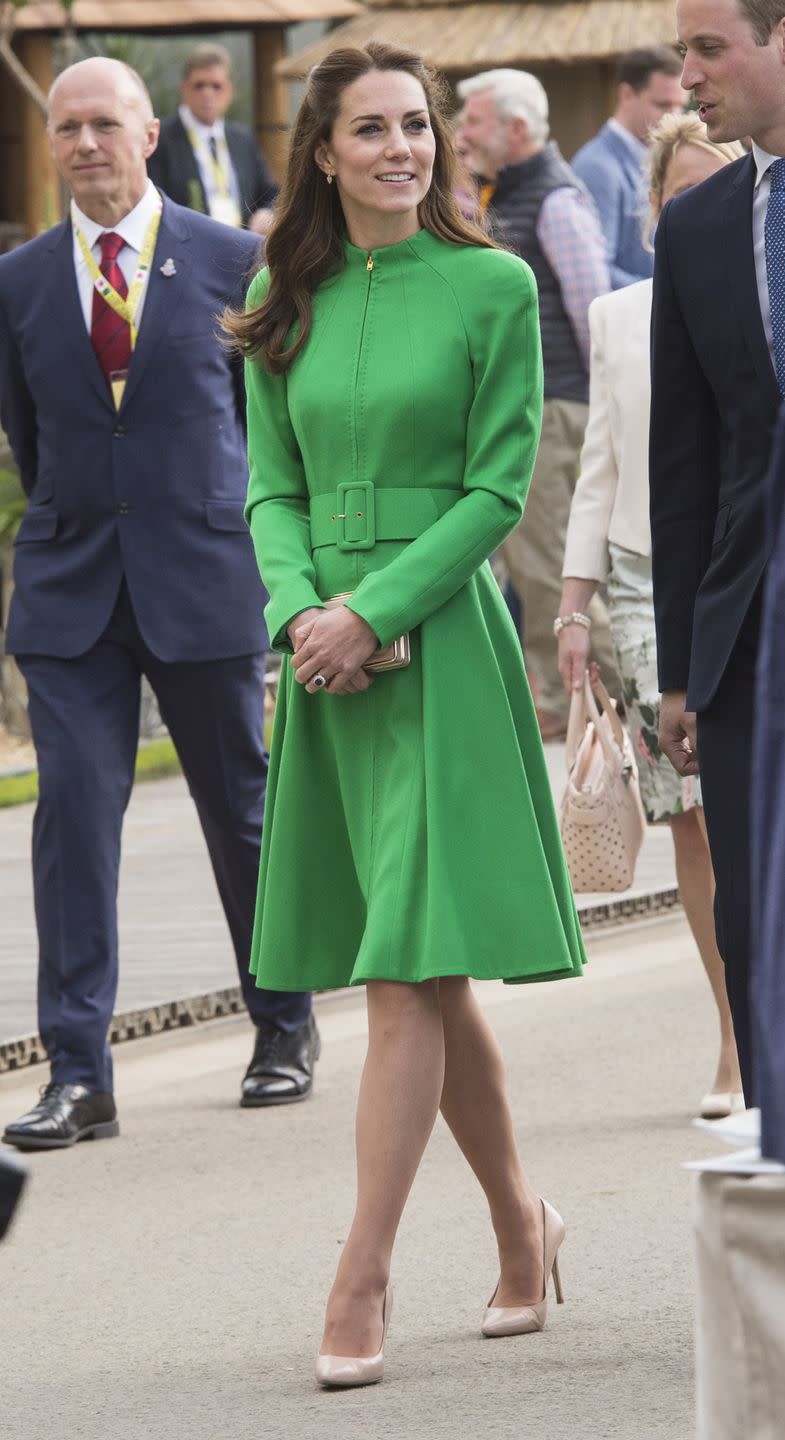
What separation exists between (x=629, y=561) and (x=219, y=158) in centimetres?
877

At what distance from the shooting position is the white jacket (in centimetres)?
656

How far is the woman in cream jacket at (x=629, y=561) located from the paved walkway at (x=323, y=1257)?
1.97 feet

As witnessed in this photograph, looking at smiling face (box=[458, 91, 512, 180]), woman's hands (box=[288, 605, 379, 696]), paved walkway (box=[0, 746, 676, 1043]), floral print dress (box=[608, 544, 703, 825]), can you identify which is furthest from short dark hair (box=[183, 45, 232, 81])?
woman's hands (box=[288, 605, 379, 696])

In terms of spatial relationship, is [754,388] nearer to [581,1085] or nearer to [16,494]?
[581,1085]

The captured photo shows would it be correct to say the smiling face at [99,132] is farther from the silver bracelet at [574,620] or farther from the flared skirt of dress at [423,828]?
the flared skirt of dress at [423,828]

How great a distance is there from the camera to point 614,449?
21.7ft

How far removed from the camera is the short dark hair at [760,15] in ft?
13.1

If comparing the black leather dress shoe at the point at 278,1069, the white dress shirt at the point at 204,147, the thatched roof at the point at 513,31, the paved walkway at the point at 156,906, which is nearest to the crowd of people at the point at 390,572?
the black leather dress shoe at the point at 278,1069

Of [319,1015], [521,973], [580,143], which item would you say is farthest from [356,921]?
[580,143]

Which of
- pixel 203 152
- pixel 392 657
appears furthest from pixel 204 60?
pixel 392 657

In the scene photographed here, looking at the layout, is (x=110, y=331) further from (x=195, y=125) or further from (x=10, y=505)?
(x=195, y=125)

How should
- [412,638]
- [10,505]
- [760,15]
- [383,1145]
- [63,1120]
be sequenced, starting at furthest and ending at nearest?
[10,505] < [63,1120] < [412,638] < [383,1145] < [760,15]

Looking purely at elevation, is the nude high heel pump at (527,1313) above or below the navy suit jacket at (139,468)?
below

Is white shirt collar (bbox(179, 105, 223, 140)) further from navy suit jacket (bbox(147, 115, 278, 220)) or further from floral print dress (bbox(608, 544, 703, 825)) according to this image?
floral print dress (bbox(608, 544, 703, 825))
